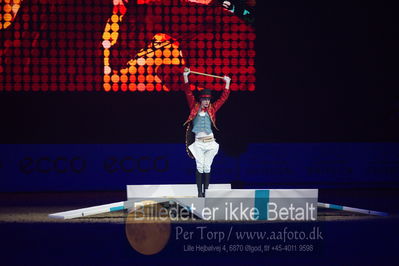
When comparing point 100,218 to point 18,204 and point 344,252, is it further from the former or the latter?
point 344,252

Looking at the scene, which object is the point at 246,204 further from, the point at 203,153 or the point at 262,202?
the point at 203,153

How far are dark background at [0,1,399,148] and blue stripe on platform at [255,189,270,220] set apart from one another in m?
3.47

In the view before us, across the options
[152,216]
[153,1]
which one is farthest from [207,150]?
[153,1]

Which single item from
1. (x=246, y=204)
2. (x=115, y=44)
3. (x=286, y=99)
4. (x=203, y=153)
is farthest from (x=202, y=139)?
(x=115, y=44)

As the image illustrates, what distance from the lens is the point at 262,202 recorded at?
243 inches

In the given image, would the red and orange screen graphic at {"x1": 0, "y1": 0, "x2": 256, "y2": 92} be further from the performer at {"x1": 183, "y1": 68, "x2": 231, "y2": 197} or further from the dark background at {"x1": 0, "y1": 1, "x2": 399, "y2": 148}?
the performer at {"x1": 183, "y1": 68, "x2": 231, "y2": 197}

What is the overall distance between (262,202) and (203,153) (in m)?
1.53

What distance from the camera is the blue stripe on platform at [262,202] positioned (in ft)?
19.7

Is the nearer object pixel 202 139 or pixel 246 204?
pixel 246 204

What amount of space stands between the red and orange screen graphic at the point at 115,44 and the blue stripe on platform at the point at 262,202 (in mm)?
3615

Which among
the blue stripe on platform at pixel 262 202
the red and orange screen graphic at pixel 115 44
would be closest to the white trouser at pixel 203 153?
the blue stripe on platform at pixel 262 202

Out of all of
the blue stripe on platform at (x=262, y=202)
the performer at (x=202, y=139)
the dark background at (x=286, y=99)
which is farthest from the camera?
the dark background at (x=286, y=99)

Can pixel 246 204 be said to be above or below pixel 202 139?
below

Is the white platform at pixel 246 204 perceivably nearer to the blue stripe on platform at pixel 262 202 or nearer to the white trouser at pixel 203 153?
the blue stripe on platform at pixel 262 202
